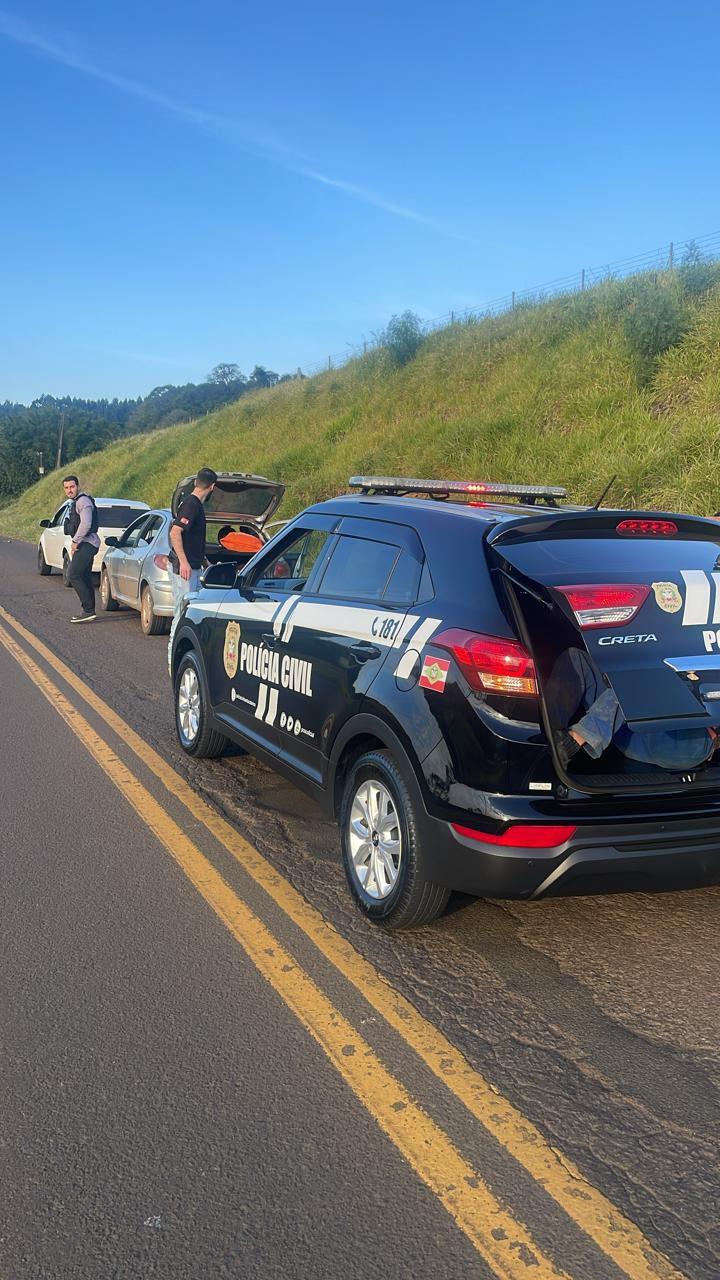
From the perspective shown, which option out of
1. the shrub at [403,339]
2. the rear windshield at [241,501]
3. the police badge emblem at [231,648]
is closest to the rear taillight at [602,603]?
the police badge emblem at [231,648]

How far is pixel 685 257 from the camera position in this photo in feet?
72.7

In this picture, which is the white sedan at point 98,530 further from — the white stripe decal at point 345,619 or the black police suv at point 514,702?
the black police suv at point 514,702

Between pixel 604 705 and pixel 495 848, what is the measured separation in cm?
64

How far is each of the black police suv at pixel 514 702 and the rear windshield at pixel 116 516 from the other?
1362cm

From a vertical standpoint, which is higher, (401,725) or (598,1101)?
(401,725)

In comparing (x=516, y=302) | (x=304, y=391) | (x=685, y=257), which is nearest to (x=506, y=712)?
(x=685, y=257)

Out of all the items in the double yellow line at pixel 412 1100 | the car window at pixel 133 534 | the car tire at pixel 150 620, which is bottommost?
the double yellow line at pixel 412 1100

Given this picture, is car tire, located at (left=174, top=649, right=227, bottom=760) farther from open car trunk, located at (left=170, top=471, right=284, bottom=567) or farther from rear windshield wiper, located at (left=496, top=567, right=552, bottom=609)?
open car trunk, located at (left=170, top=471, right=284, bottom=567)

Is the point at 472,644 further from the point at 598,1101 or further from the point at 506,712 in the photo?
the point at 598,1101

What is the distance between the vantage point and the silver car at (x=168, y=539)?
38.0 feet

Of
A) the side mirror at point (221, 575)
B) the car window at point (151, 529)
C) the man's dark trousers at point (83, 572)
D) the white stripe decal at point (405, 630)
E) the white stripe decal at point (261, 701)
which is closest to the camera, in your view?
the white stripe decal at point (405, 630)

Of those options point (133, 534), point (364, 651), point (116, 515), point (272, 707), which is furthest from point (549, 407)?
point (364, 651)

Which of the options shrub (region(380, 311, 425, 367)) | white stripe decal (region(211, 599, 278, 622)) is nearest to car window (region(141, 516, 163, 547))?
white stripe decal (region(211, 599, 278, 622))

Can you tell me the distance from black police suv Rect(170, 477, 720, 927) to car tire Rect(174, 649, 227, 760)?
6.24 ft
